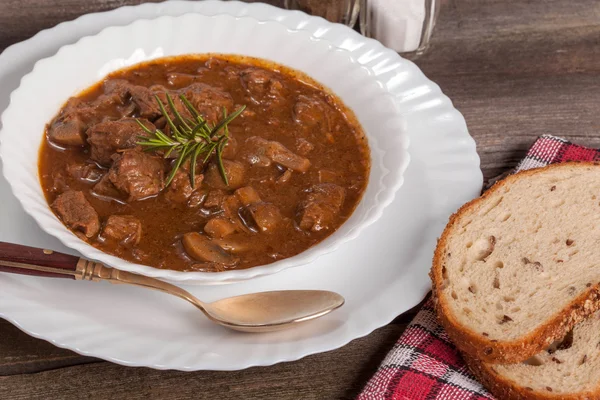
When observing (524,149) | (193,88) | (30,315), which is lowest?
(524,149)

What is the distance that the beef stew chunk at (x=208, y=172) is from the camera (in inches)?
141

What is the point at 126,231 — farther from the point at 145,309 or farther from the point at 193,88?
the point at 193,88

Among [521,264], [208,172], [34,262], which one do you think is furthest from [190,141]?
[521,264]

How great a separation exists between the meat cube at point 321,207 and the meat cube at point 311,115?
523 millimetres

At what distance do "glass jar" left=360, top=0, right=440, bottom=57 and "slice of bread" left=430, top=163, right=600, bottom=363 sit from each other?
1604 millimetres

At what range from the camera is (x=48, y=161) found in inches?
154

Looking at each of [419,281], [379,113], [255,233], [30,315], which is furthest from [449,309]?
[30,315]

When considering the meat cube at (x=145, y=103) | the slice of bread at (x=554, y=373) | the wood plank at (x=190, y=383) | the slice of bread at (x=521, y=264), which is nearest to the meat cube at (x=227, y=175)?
the meat cube at (x=145, y=103)

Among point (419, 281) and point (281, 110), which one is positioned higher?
point (281, 110)

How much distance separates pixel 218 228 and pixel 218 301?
1.21 feet

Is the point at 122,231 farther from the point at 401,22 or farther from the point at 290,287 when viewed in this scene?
the point at 401,22

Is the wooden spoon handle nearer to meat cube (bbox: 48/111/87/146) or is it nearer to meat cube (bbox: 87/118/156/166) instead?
meat cube (bbox: 87/118/156/166)

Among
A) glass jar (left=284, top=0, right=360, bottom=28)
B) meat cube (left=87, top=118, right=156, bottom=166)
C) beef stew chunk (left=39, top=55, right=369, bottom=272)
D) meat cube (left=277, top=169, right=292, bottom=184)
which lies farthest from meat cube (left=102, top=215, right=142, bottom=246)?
glass jar (left=284, top=0, right=360, bottom=28)

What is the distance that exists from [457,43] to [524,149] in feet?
3.80
